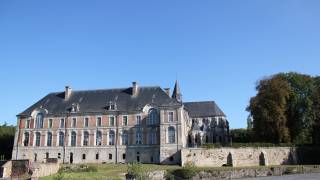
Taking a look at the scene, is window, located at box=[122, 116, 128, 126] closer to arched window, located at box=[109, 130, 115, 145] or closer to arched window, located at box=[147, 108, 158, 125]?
arched window, located at box=[109, 130, 115, 145]

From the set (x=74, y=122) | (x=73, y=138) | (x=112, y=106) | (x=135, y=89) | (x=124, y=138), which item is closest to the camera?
(x=124, y=138)

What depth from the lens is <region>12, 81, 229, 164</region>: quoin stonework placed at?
1587 inches

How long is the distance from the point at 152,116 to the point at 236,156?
10.5m

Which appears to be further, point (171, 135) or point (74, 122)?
point (74, 122)

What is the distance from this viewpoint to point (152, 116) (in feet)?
137

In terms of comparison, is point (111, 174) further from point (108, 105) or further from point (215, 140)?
point (215, 140)

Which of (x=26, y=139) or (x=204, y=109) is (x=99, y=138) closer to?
(x=26, y=139)

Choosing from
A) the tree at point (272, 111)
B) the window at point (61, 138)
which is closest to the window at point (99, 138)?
the window at point (61, 138)

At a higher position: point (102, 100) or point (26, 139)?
point (102, 100)

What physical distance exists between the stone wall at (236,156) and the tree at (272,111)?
2.00m

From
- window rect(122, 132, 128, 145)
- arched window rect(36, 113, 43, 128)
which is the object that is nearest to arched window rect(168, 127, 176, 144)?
window rect(122, 132, 128, 145)

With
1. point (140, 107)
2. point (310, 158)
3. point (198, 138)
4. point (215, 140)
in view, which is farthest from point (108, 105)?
point (310, 158)

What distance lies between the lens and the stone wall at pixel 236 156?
38281 mm

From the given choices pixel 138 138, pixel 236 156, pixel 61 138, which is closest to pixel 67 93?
pixel 61 138
